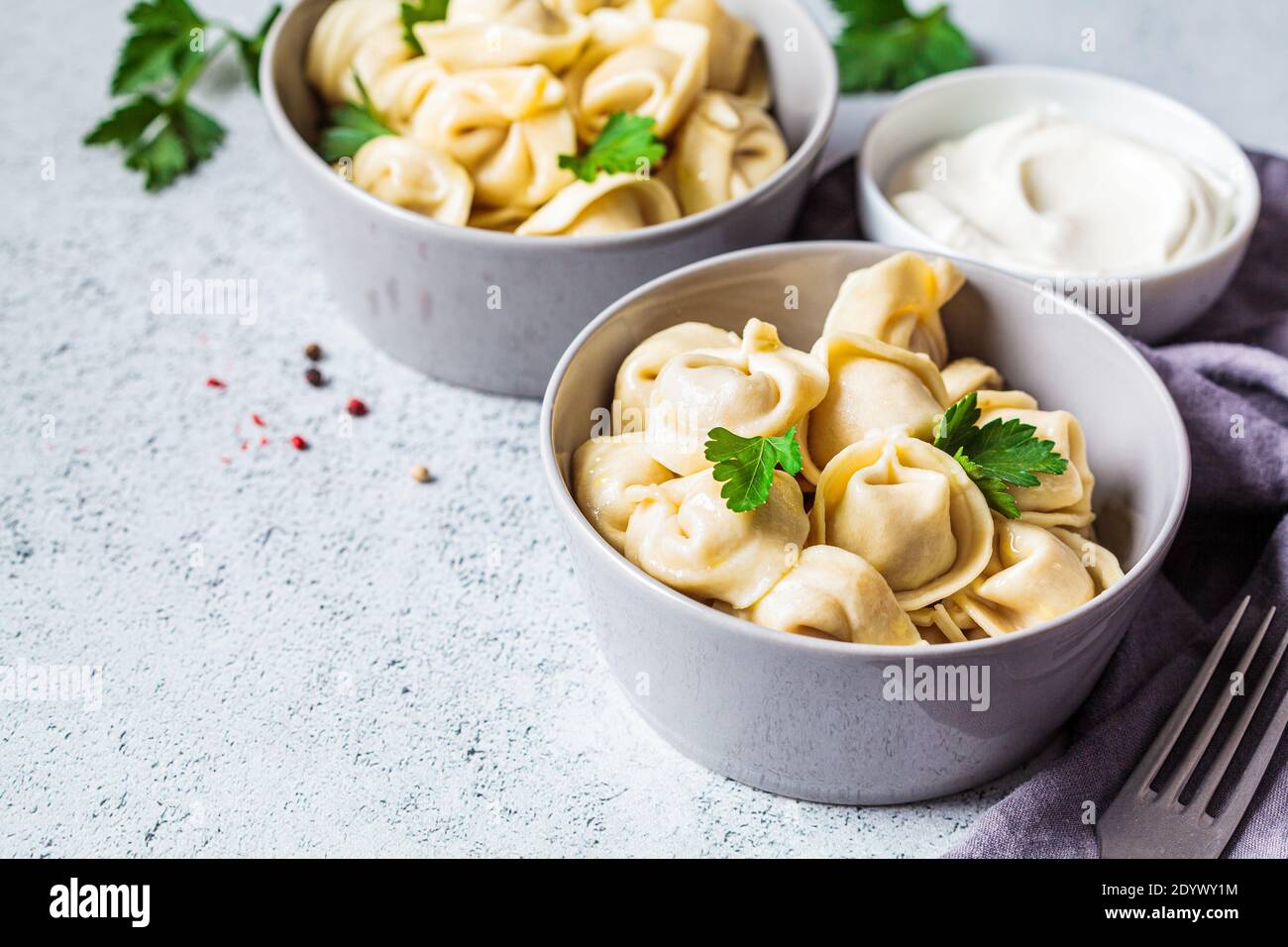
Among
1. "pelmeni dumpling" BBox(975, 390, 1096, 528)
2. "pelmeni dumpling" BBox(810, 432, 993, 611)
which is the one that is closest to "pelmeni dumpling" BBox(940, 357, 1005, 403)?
"pelmeni dumpling" BBox(975, 390, 1096, 528)

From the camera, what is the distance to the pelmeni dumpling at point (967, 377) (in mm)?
1453

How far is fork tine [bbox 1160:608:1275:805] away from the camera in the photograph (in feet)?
4.13

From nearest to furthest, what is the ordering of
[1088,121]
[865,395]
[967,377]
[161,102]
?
[865,395] < [967,377] < [1088,121] < [161,102]

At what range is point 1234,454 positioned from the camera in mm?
1518

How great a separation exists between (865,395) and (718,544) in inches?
10.4

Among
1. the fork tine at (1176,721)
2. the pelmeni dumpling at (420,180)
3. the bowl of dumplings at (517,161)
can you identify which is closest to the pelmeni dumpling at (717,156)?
the bowl of dumplings at (517,161)

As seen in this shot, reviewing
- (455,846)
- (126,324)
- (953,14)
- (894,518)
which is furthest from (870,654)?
(953,14)

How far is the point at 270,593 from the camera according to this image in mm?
1479

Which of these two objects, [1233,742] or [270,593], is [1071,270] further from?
[270,593]

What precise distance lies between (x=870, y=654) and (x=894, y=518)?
17 cm

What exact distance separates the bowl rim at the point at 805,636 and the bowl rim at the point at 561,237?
0.22 ft

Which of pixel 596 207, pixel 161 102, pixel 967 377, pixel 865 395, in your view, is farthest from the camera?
pixel 161 102

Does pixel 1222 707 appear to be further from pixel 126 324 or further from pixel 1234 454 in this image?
pixel 126 324

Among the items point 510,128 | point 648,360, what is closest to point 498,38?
point 510,128
